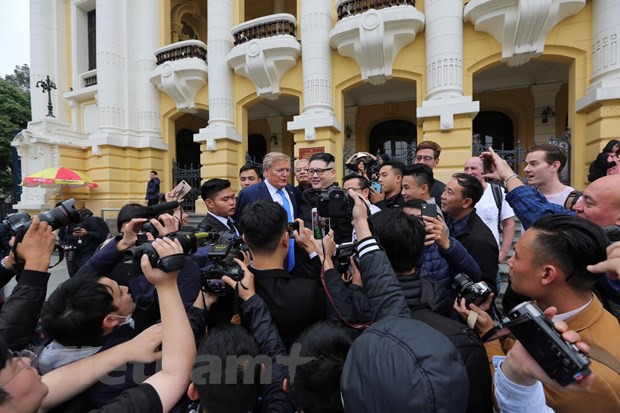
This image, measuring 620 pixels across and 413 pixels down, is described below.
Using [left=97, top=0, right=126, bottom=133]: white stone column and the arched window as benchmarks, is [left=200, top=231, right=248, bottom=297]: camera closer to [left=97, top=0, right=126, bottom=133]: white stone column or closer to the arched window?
[left=97, top=0, right=126, bottom=133]: white stone column

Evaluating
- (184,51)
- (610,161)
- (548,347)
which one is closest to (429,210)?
(548,347)

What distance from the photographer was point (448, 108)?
22.1 feet

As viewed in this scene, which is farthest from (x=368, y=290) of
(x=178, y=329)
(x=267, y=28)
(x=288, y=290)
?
(x=267, y=28)

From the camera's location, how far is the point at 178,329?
1252mm

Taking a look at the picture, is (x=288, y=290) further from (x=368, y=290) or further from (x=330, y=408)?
(x=330, y=408)

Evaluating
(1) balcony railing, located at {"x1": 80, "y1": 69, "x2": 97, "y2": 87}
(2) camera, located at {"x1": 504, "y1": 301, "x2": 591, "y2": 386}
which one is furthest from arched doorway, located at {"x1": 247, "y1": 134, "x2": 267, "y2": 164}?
(2) camera, located at {"x1": 504, "y1": 301, "x2": 591, "y2": 386}

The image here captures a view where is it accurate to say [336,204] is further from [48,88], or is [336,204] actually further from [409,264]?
[48,88]

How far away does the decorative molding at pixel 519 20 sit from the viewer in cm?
612

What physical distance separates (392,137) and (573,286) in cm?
1104

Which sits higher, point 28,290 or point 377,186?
point 377,186

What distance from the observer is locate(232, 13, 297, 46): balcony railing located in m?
8.33

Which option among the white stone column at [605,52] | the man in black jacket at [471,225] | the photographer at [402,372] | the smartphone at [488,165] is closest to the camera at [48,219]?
the photographer at [402,372]

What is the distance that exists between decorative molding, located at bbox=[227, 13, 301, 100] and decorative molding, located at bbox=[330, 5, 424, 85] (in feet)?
4.07

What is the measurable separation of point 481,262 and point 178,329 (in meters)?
2.07
